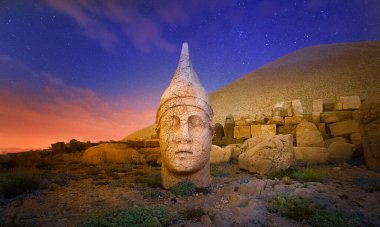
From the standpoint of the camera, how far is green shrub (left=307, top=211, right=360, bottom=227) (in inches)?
175

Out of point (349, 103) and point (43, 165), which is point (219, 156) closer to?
point (43, 165)

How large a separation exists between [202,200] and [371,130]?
6.77 metres

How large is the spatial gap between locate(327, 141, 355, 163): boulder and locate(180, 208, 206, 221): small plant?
791 centimetres

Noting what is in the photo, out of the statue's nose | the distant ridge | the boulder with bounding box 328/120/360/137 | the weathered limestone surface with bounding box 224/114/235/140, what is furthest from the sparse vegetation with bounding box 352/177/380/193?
the distant ridge

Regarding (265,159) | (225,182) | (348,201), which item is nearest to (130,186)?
(225,182)

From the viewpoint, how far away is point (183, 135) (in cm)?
686

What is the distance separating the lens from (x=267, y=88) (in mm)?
43844

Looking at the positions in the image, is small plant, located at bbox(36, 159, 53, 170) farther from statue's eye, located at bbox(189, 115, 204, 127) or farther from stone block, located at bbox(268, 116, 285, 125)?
stone block, located at bbox(268, 116, 285, 125)

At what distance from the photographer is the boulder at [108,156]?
12664 millimetres

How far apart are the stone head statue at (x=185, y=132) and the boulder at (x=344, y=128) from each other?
32.8ft

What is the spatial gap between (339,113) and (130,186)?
1275 centimetres

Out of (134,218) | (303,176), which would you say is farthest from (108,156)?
(134,218)

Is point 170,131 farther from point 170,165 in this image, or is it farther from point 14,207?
point 14,207

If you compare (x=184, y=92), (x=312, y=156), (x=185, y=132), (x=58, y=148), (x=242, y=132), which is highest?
(x=184, y=92)
